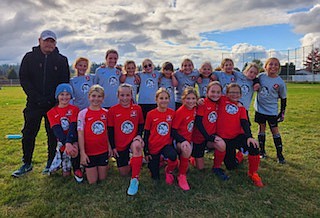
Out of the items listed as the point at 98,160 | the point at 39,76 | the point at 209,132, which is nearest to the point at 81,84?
the point at 39,76

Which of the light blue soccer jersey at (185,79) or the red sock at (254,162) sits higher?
the light blue soccer jersey at (185,79)

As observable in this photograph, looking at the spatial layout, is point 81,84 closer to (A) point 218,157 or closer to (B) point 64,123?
(B) point 64,123

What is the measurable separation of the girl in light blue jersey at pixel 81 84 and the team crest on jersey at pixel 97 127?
976 mm

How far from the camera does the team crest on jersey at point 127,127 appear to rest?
4628 mm

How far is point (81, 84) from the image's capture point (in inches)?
210

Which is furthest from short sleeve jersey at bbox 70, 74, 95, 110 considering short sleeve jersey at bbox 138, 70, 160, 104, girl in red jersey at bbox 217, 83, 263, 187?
girl in red jersey at bbox 217, 83, 263, 187

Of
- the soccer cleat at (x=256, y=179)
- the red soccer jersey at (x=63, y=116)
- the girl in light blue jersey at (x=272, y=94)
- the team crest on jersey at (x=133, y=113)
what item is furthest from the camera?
the girl in light blue jersey at (x=272, y=94)

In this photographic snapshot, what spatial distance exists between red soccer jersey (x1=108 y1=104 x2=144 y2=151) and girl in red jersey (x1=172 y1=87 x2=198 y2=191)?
67 cm

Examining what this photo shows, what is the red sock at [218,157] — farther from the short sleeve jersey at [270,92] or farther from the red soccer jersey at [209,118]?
the short sleeve jersey at [270,92]

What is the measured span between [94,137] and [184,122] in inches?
59.2

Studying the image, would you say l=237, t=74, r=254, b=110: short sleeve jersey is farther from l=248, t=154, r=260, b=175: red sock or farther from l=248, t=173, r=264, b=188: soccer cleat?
l=248, t=173, r=264, b=188: soccer cleat

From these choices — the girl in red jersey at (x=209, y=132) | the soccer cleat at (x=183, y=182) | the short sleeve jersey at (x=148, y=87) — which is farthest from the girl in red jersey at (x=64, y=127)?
the girl in red jersey at (x=209, y=132)

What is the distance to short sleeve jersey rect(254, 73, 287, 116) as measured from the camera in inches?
222

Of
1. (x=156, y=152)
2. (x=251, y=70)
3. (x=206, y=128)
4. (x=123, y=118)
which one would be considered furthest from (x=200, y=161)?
→ (x=251, y=70)
